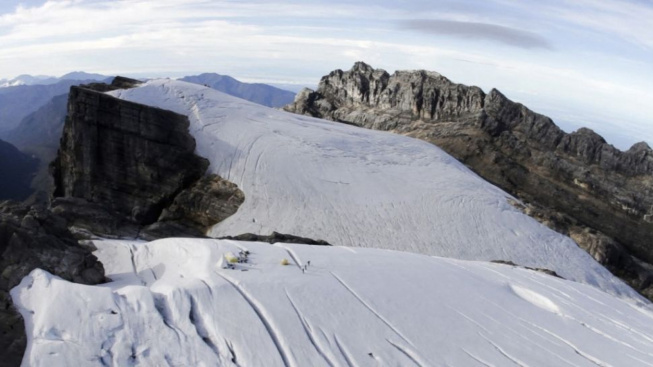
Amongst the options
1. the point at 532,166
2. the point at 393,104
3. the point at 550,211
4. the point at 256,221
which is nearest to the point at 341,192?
the point at 256,221

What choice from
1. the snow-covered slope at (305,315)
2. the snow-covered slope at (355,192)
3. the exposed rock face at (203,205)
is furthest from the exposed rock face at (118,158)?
the snow-covered slope at (305,315)

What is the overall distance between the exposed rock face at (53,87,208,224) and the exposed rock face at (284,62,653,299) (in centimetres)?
3029

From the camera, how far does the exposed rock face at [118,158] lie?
38.7 m

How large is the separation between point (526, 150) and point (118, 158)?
40338 mm

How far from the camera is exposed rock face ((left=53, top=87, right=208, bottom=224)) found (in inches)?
1524

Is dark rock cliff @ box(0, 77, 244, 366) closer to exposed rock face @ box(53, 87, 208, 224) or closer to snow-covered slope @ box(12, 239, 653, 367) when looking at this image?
exposed rock face @ box(53, 87, 208, 224)

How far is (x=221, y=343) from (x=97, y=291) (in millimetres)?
4369

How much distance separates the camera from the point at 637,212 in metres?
45.6

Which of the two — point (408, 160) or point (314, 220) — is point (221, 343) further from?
point (408, 160)

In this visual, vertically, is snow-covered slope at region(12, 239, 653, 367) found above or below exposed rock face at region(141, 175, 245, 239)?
above

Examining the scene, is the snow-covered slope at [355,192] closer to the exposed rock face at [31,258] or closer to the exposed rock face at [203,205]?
the exposed rock face at [203,205]

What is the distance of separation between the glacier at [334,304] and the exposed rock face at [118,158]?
22.2 feet

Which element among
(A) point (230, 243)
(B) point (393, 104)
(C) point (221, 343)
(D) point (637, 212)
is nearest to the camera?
(C) point (221, 343)

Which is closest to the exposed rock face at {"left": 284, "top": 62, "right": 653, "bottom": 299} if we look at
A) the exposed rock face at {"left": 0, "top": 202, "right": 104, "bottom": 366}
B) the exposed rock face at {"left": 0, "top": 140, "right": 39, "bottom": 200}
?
the exposed rock face at {"left": 0, "top": 202, "right": 104, "bottom": 366}
